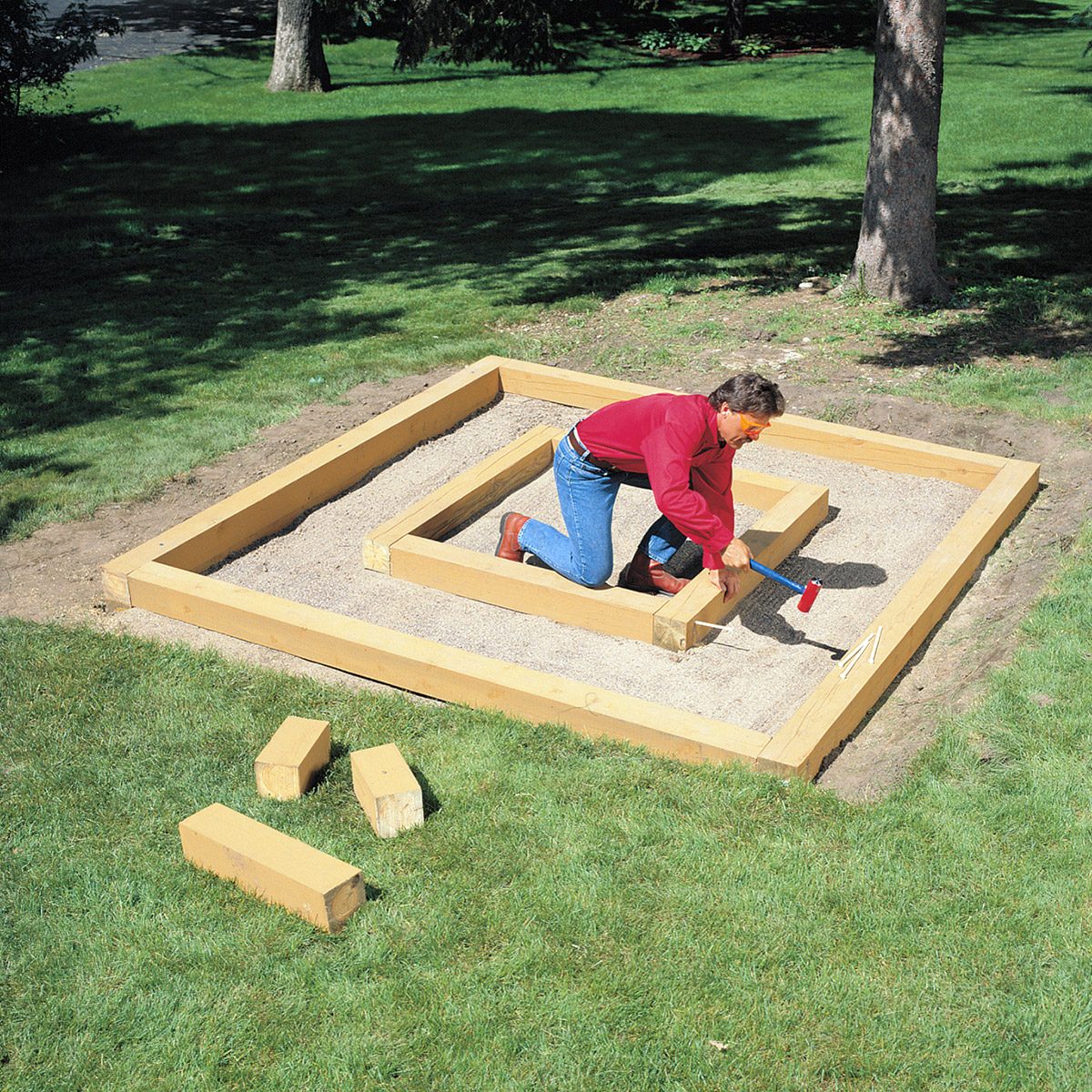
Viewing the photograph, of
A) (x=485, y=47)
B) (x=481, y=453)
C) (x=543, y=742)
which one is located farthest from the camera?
(x=485, y=47)

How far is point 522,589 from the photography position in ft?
19.9

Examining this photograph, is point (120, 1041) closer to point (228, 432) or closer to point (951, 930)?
point (951, 930)

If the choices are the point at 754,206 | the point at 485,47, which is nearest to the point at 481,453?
the point at 754,206

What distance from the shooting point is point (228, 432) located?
26.7ft

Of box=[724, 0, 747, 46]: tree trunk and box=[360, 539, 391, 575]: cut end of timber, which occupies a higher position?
box=[724, 0, 747, 46]: tree trunk

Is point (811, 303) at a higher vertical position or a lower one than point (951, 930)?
higher

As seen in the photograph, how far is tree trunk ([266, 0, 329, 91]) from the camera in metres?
21.6

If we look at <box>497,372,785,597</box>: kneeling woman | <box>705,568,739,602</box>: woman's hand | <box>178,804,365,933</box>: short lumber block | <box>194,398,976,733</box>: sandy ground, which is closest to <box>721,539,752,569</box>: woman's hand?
<box>497,372,785,597</box>: kneeling woman

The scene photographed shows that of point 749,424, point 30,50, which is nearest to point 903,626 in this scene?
point 749,424

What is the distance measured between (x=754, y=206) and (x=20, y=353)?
25.9 feet

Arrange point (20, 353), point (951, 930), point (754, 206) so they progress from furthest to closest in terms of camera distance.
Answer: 1. point (754, 206)
2. point (20, 353)
3. point (951, 930)

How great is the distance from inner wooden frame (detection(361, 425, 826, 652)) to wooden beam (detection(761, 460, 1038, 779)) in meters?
0.76

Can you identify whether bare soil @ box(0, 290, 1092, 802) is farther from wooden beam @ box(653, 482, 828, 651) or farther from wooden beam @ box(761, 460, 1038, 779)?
wooden beam @ box(653, 482, 828, 651)

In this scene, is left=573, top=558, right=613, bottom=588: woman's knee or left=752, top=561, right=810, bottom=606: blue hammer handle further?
left=573, top=558, right=613, bottom=588: woman's knee
